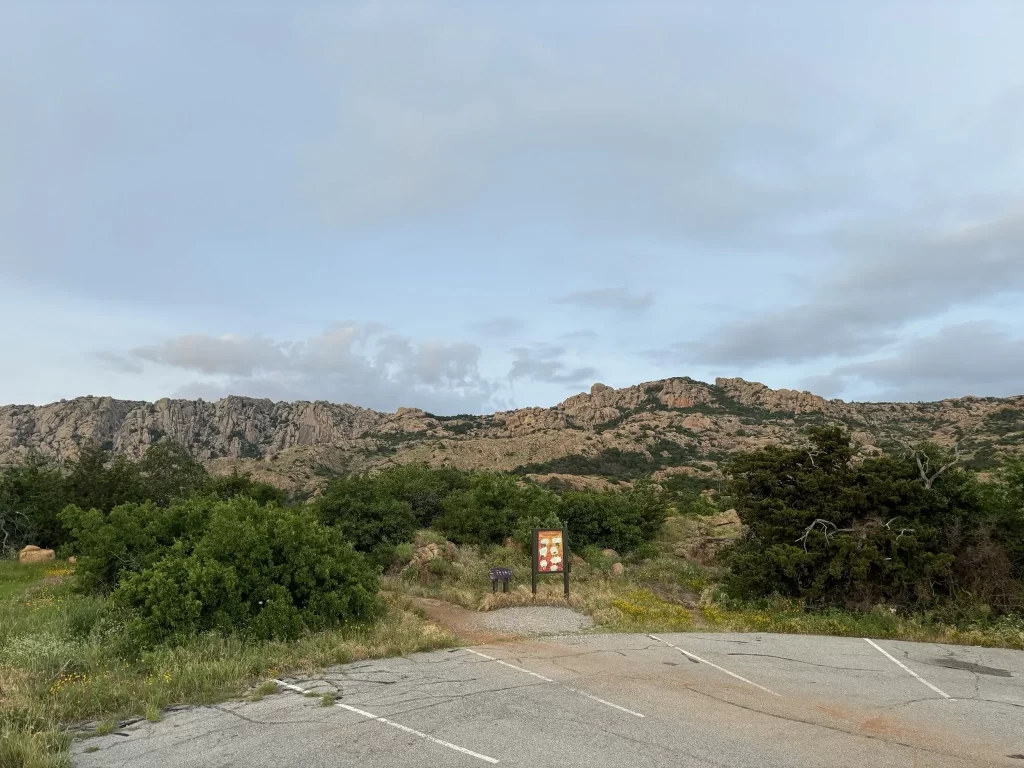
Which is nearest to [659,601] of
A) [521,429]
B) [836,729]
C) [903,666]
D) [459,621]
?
[459,621]

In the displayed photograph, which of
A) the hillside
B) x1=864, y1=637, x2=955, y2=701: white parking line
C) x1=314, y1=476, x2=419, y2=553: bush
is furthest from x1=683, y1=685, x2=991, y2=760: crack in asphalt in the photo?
the hillside

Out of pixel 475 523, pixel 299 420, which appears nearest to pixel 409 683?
pixel 475 523

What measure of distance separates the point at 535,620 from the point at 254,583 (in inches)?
236

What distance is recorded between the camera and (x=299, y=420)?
122 metres

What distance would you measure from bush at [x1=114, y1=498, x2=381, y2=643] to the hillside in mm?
38688

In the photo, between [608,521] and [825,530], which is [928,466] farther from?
[608,521]

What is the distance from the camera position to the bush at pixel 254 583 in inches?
429

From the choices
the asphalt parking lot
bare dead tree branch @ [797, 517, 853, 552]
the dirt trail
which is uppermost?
bare dead tree branch @ [797, 517, 853, 552]

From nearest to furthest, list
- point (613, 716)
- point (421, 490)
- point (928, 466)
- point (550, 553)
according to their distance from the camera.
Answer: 1. point (613, 716)
2. point (928, 466)
3. point (550, 553)
4. point (421, 490)

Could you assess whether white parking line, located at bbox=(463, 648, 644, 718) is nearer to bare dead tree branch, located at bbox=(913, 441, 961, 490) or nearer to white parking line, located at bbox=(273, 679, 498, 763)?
white parking line, located at bbox=(273, 679, 498, 763)

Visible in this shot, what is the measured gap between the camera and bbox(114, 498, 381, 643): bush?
10898 millimetres

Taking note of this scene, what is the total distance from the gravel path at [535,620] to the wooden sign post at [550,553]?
1.10 m

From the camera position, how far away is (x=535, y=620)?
13.9 m

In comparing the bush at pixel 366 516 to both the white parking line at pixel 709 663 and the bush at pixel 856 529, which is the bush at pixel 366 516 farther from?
the bush at pixel 856 529
